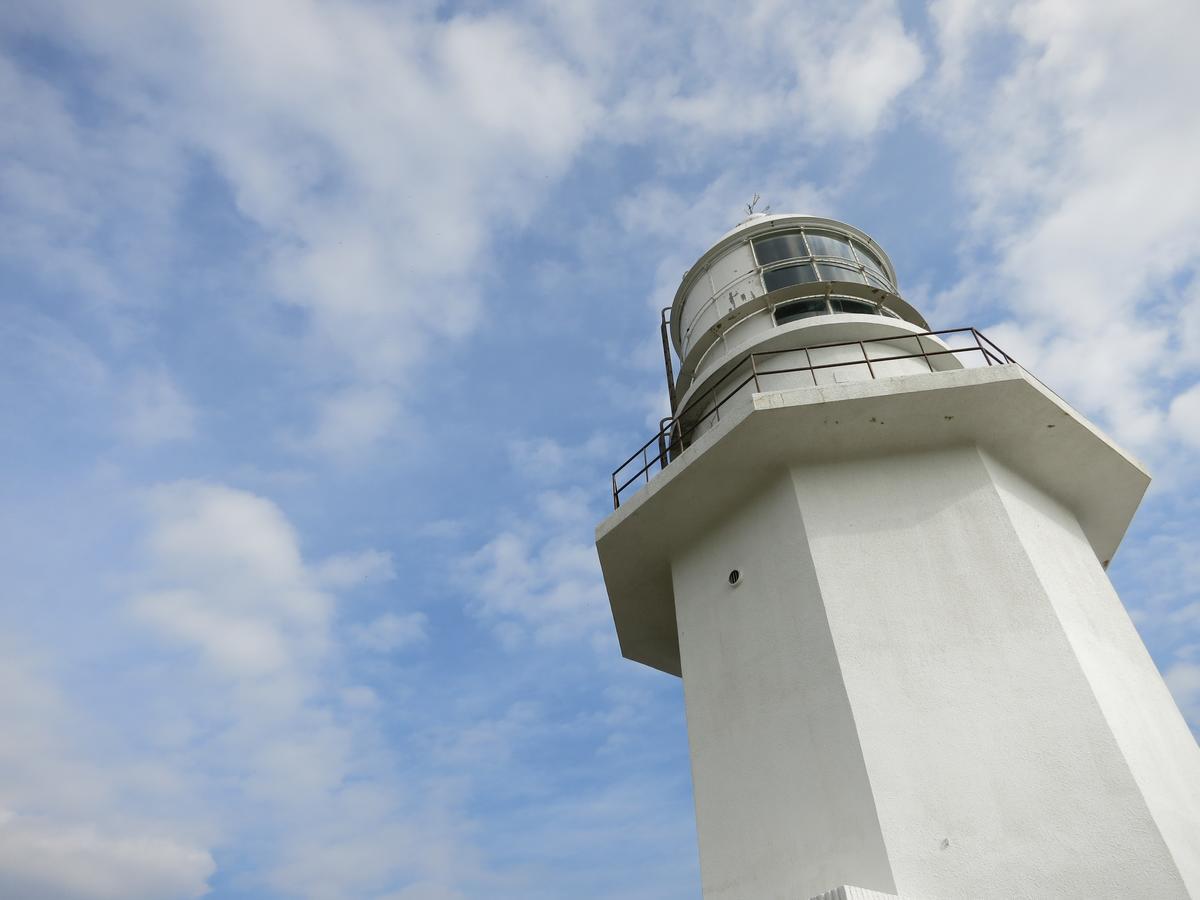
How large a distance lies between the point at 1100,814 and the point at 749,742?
3.96m

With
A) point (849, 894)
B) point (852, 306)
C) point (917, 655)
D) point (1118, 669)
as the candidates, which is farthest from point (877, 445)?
point (849, 894)

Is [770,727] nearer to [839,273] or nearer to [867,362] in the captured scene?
[867,362]

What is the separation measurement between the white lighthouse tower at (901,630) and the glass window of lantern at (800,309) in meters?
0.05

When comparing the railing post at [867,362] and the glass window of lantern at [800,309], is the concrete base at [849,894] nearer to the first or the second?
the railing post at [867,362]

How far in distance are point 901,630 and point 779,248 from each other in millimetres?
8359

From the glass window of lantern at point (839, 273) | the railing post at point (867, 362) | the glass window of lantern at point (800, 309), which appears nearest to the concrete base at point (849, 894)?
the railing post at point (867, 362)

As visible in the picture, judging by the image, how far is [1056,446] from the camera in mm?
12453

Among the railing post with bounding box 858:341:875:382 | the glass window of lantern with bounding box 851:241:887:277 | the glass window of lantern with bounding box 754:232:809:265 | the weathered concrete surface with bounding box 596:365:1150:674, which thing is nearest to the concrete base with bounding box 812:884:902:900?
the weathered concrete surface with bounding box 596:365:1150:674

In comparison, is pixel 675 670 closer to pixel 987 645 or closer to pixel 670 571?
pixel 670 571

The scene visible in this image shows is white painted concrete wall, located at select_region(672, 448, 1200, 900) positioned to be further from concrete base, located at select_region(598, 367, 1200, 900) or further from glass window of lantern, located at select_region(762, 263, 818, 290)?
glass window of lantern, located at select_region(762, 263, 818, 290)

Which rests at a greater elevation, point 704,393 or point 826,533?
point 704,393

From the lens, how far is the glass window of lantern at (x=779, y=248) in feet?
51.8

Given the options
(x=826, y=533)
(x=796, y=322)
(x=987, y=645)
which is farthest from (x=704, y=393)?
(x=987, y=645)

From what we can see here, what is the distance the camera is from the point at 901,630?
10453 mm
